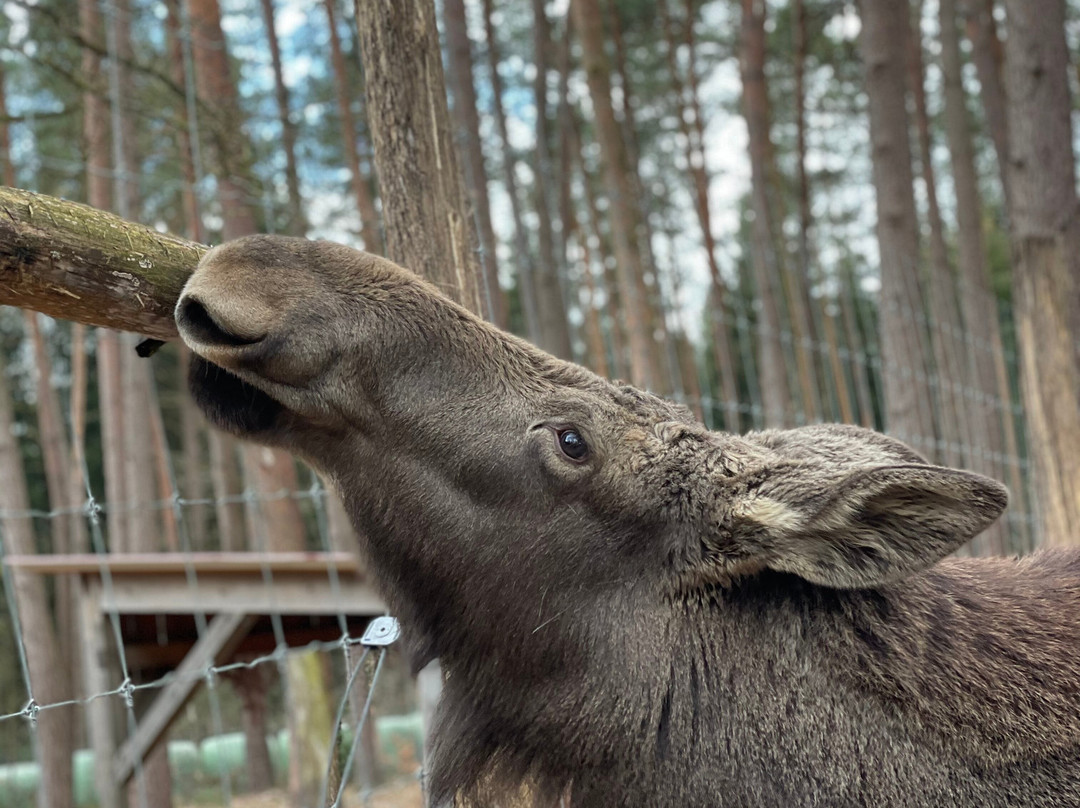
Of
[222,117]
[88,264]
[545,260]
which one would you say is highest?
[222,117]

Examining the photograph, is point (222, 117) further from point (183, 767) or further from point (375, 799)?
point (183, 767)

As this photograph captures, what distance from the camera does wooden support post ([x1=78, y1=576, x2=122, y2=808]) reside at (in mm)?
7438

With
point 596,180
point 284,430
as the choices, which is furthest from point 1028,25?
point 596,180

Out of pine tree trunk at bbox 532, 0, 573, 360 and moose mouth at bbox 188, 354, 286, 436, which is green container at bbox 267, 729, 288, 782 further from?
moose mouth at bbox 188, 354, 286, 436

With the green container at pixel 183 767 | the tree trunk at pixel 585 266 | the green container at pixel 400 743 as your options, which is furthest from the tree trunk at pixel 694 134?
Result: the green container at pixel 183 767

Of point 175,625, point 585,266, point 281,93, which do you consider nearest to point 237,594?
point 175,625

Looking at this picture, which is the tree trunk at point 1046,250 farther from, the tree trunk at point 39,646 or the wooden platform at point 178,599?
the tree trunk at point 39,646

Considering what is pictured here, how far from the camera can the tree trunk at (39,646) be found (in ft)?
33.7

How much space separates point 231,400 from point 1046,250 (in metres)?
5.53

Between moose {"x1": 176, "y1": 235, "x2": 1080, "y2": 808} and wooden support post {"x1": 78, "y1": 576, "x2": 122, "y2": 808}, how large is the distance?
5927 millimetres

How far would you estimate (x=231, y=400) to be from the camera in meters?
2.21

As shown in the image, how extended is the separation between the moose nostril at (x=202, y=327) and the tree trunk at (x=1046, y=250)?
5.08 meters

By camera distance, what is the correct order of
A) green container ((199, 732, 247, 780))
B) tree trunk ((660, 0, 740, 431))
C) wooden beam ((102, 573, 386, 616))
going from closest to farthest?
wooden beam ((102, 573, 386, 616))
tree trunk ((660, 0, 740, 431))
green container ((199, 732, 247, 780))

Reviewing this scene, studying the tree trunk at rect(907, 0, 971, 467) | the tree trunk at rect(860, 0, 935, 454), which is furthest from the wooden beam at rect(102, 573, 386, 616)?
the tree trunk at rect(907, 0, 971, 467)
